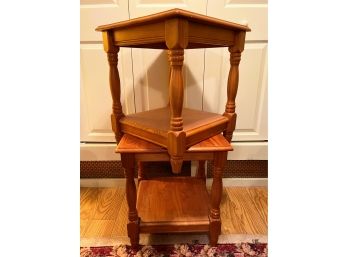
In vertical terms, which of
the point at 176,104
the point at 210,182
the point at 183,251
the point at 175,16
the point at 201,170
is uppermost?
the point at 175,16

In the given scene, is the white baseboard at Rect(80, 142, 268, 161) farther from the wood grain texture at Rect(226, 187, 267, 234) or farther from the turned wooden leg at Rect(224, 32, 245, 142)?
the turned wooden leg at Rect(224, 32, 245, 142)

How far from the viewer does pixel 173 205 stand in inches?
39.1

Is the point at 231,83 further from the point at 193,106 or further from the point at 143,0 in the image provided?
the point at 143,0

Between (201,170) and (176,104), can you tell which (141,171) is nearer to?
(201,170)

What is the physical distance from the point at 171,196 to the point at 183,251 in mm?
233

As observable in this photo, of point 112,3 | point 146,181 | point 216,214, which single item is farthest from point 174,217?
point 112,3

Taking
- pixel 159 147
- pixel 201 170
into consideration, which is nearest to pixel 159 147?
pixel 159 147

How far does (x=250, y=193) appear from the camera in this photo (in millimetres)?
1268

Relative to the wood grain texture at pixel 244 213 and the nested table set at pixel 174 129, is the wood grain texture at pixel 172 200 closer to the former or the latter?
the nested table set at pixel 174 129

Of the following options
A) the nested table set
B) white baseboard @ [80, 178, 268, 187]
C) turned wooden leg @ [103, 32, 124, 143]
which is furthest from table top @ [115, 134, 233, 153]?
white baseboard @ [80, 178, 268, 187]

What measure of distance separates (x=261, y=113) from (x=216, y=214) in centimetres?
→ 56

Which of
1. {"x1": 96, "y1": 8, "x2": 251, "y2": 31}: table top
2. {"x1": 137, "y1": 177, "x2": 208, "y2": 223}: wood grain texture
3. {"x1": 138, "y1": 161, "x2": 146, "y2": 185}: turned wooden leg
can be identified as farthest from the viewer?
{"x1": 138, "y1": 161, "x2": 146, "y2": 185}: turned wooden leg

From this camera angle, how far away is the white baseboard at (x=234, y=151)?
122 cm

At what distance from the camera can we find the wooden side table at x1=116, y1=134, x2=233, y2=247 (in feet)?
2.52
